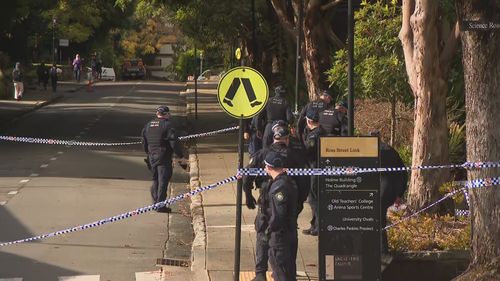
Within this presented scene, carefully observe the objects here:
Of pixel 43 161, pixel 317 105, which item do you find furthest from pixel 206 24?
pixel 317 105

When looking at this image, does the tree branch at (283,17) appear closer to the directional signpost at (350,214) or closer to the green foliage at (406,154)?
the green foliage at (406,154)

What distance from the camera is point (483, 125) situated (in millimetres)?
8383

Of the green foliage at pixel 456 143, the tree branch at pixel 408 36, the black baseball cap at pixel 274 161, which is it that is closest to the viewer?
the black baseball cap at pixel 274 161

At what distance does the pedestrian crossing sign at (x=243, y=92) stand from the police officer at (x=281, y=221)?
99cm

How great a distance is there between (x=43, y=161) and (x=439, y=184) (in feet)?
36.6

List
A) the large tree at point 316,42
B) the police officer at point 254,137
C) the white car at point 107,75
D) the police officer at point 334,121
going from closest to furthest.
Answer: the police officer at point 334,121
the police officer at point 254,137
the large tree at point 316,42
the white car at point 107,75

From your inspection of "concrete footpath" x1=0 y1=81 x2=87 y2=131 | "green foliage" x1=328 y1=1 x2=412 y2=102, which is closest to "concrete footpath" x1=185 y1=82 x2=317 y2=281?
"green foliage" x1=328 y1=1 x2=412 y2=102

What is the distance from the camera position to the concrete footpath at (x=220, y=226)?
1016cm

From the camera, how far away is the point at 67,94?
4934 cm

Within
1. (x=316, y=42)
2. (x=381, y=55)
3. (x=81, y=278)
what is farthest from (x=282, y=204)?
(x=316, y=42)

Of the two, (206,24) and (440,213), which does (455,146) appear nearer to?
(440,213)

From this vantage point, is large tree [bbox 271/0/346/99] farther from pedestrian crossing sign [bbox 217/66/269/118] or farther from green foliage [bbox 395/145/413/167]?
pedestrian crossing sign [bbox 217/66/269/118]

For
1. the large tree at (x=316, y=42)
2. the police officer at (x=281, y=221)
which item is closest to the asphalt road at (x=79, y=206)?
the police officer at (x=281, y=221)

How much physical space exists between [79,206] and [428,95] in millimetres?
6179
